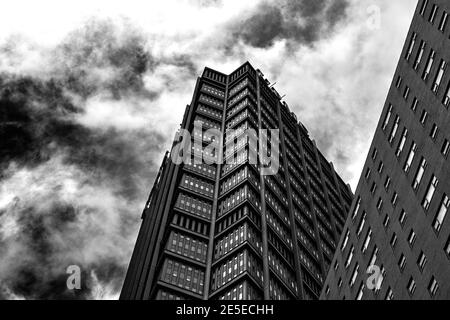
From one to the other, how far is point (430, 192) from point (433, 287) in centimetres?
767

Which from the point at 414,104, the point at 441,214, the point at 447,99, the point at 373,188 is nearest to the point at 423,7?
the point at 414,104

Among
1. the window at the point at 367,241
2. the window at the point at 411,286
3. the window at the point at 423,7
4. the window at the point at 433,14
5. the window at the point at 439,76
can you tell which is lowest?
the window at the point at 411,286

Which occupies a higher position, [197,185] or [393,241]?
[197,185]

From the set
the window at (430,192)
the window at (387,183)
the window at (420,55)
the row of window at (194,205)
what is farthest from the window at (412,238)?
the row of window at (194,205)

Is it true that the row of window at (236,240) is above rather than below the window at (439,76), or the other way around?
above

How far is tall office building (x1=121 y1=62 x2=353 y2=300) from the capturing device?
11874 centimetres

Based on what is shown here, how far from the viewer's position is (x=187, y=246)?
127812mm

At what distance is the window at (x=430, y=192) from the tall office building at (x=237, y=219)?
A: 70.0m

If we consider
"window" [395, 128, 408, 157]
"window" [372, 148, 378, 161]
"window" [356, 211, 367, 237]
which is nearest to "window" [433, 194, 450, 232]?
"window" [395, 128, 408, 157]

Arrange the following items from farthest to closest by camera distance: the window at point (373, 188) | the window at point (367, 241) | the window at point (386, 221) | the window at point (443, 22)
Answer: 1. the window at point (373, 188)
2. the window at point (367, 241)
3. the window at point (386, 221)
4. the window at point (443, 22)

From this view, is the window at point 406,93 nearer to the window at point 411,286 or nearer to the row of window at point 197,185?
the window at point 411,286

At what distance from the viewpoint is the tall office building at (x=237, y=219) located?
118738mm

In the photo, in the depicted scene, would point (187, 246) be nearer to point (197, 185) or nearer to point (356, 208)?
point (197, 185)
